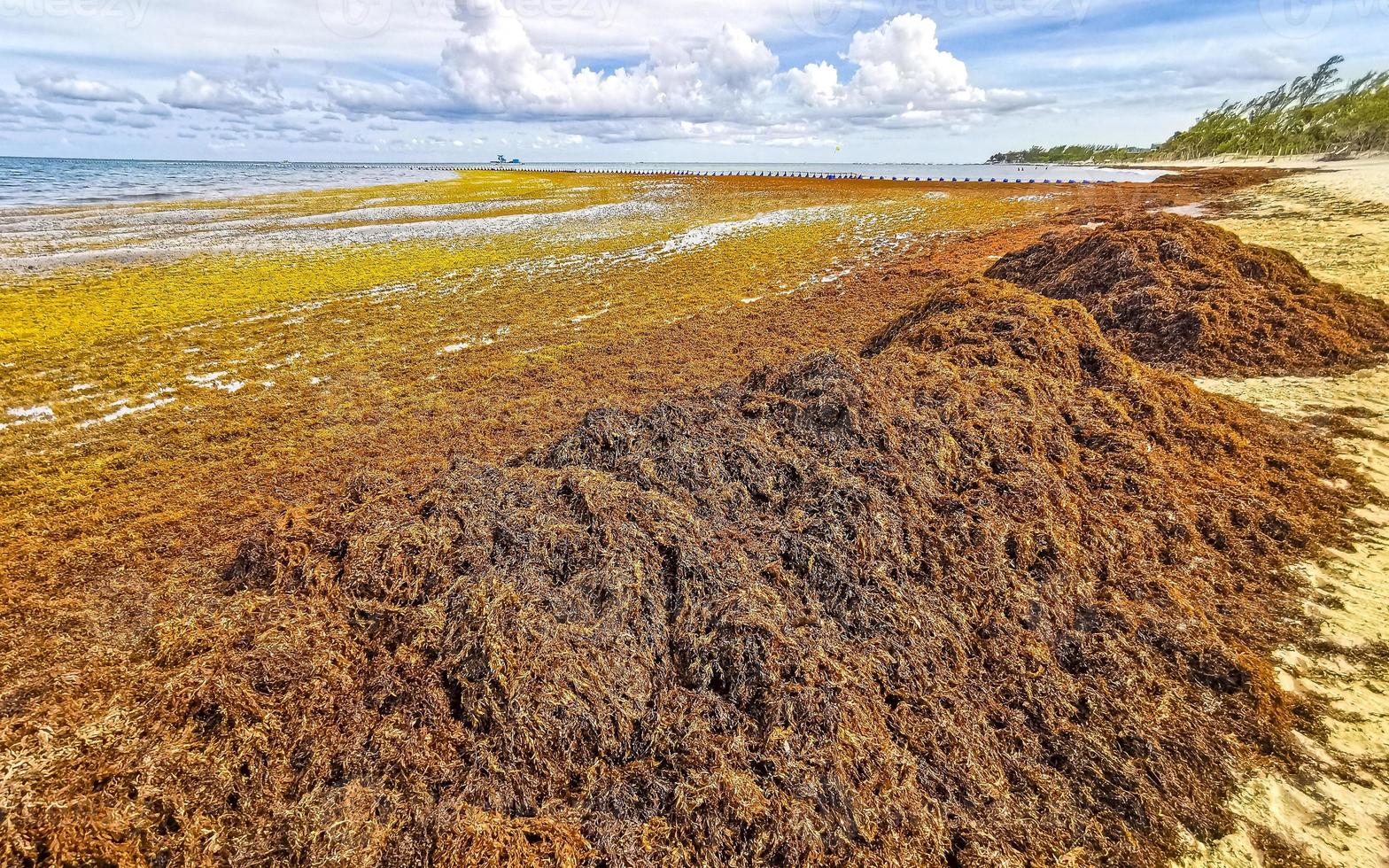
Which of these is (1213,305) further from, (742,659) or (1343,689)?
(742,659)

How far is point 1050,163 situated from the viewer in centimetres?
12900

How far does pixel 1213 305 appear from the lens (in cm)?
1091

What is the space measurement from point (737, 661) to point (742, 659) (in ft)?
0.13

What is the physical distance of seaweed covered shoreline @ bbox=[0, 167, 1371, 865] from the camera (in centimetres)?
311

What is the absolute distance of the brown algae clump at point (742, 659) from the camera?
10.2ft

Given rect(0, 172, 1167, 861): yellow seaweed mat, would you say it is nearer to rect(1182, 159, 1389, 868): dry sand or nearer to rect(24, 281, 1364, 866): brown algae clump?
rect(24, 281, 1364, 866): brown algae clump

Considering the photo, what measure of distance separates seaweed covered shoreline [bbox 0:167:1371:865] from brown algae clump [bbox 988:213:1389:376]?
4.82 meters

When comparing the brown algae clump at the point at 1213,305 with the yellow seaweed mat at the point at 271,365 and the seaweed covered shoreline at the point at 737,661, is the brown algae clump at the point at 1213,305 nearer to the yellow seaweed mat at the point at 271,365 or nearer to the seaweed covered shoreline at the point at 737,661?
the seaweed covered shoreline at the point at 737,661

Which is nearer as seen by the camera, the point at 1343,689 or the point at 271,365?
the point at 1343,689

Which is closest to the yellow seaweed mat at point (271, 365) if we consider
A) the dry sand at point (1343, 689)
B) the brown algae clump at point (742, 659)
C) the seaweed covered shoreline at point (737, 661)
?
the seaweed covered shoreline at point (737, 661)

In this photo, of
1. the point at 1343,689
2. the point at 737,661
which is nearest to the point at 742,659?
the point at 737,661

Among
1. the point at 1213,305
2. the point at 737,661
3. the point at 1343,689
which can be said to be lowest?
the point at 1343,689

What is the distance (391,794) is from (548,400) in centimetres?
745

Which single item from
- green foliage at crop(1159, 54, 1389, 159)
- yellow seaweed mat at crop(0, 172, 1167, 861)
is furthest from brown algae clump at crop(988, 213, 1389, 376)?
green foliage at crop(1159, 54, 1389, 159)
